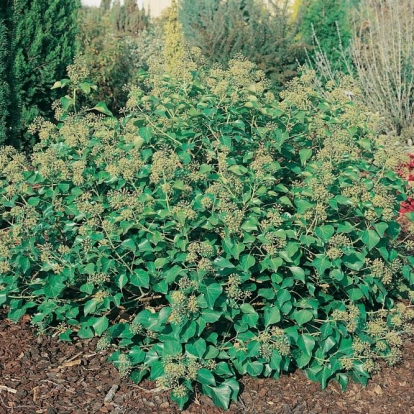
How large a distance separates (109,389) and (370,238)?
137cm

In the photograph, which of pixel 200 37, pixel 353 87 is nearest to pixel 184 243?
pixel 353 87

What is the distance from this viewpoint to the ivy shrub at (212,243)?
8.77 ft

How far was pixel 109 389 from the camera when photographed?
2.86 metres

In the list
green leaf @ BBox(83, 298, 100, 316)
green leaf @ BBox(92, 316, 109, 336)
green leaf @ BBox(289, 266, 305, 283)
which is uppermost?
green leaf @ BBox(289, 266, 305, 283)

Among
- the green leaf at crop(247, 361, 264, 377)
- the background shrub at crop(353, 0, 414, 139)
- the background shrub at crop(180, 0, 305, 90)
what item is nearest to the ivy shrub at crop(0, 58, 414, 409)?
the green leaf at crop(247, 361, 264, 377)

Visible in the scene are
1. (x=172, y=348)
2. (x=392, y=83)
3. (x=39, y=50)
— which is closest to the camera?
(x=172, y=348)

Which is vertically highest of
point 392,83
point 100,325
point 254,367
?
point 392,83

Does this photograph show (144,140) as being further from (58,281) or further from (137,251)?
(58,281)

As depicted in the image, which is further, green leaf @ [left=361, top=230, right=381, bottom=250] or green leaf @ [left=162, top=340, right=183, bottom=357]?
green leaf @ [left=361, top=230, right=381, bottom=250]

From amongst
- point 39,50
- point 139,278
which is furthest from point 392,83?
point 139,278

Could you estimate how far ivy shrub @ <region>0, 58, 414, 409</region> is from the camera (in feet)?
8.77

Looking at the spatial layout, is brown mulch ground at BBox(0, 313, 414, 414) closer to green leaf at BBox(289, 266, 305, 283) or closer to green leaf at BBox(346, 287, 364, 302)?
green leaf at BBox(346, 287, 364, 302)

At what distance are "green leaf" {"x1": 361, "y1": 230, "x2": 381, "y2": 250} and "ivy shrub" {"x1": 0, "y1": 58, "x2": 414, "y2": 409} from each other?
0.02m

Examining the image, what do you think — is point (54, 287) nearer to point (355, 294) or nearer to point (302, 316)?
point (302, 316)
